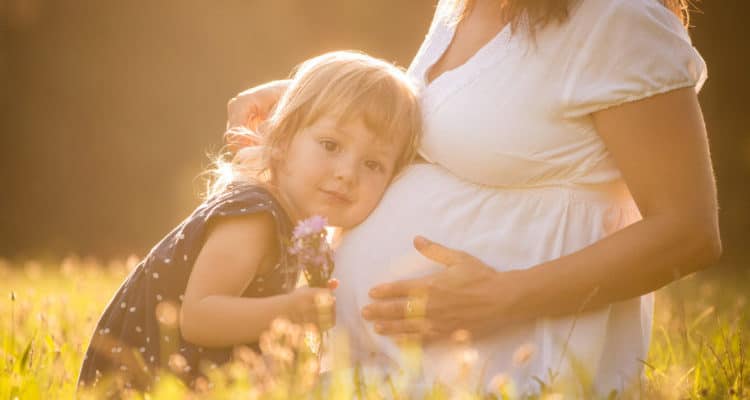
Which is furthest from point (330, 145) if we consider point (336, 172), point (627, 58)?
point (627, 58)

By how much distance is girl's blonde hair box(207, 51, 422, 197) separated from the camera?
8.21ft

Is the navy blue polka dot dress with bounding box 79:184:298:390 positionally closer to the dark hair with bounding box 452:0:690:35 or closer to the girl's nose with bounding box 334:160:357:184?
the girl's nose with bounding box 334:160:357:184

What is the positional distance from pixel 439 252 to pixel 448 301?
134 mm

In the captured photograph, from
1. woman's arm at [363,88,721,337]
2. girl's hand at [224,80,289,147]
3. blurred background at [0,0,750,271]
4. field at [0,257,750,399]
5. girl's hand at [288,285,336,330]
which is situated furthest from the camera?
blurred background at [0,0,750,271]

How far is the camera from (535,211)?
7.57 feet

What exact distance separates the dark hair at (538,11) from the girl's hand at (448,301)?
63 cm

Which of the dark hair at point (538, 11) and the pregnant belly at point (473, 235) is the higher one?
the dark hair at point (538, 11)

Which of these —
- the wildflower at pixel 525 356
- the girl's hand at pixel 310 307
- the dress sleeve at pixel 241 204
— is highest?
the dress sleeve at pixel 241 204

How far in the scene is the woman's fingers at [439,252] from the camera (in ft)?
7.27

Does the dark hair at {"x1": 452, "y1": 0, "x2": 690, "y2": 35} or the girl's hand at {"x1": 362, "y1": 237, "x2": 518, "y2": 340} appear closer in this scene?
the girl's hand at {"x1": 362, "y1": 237, "x2": 518, "y2": 340}

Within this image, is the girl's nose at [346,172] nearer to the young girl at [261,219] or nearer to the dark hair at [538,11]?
the young girl at [261,219]

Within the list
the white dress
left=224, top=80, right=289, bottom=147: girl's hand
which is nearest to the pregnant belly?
the white dress

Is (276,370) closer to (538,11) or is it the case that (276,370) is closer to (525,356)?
(525,356)

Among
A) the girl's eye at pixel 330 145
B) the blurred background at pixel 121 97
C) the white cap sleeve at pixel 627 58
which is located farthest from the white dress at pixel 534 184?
the blurred background at pixel 121 97
